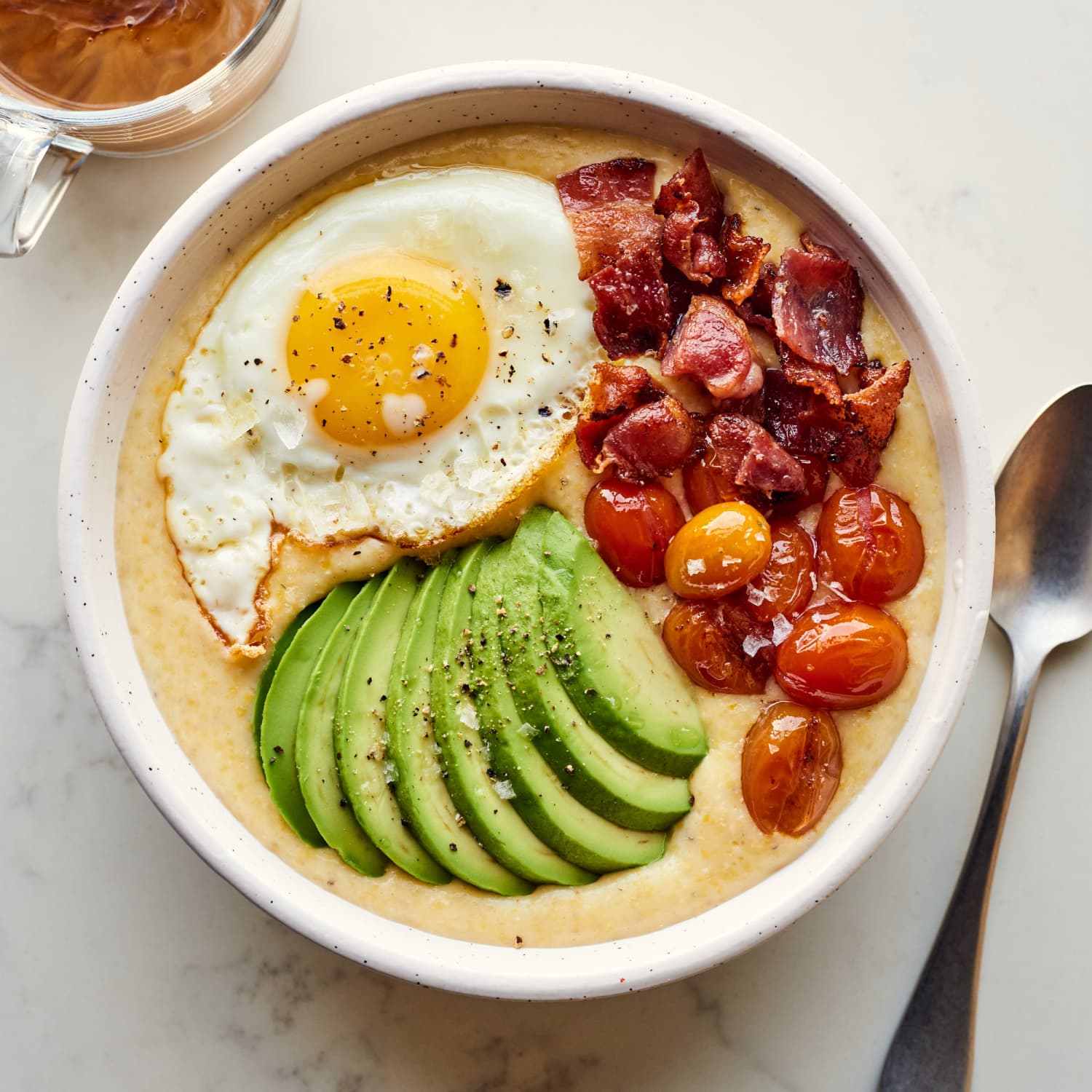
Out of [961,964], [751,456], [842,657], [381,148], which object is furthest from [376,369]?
[961,964]

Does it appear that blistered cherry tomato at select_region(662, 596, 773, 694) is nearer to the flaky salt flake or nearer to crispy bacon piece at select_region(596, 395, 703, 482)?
the flaky salt flake

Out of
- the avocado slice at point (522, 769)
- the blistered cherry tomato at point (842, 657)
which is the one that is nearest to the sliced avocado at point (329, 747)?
the avocado slice at point (522, 769)

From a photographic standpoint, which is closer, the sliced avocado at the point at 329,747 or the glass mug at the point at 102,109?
the sliced avocado at the point at 329,747

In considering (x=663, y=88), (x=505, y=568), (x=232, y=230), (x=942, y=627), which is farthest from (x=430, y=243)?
(x=942, y=627)

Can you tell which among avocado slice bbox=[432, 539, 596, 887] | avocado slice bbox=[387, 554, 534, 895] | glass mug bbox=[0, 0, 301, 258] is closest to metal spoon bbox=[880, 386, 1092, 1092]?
avocado slice bbox=[432, 539, 596, 887]

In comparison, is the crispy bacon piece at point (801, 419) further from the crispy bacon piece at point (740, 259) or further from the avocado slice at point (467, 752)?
the avocado slice at point (467, 752)

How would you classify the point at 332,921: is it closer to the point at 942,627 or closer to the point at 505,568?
the point at 505,568
